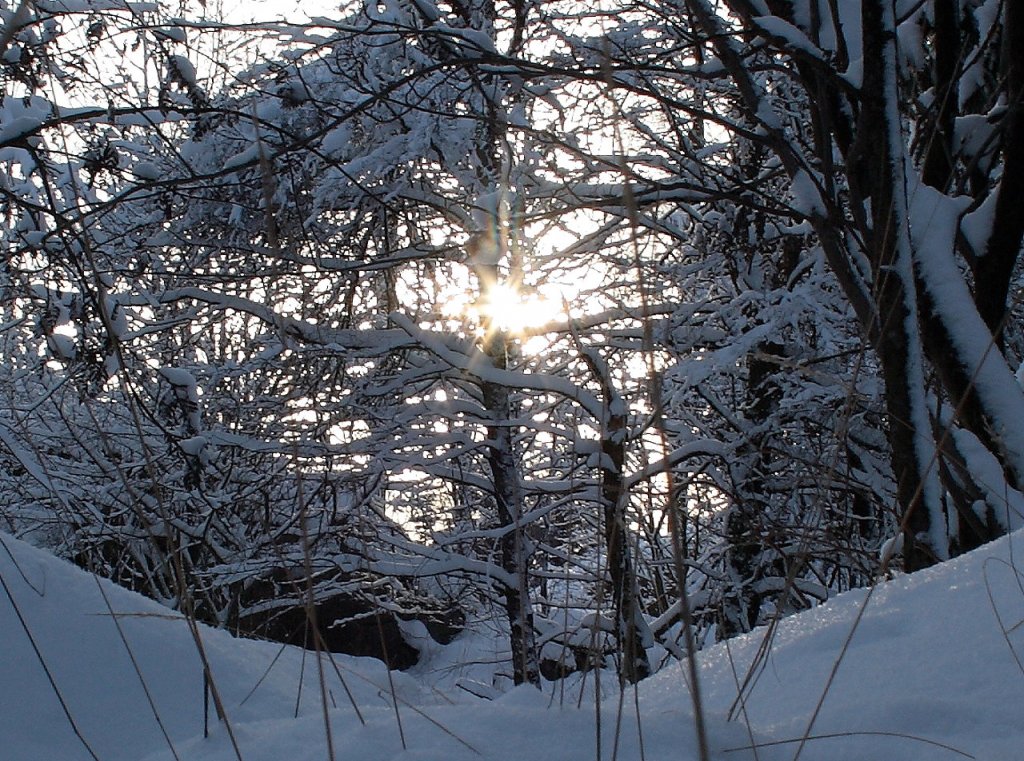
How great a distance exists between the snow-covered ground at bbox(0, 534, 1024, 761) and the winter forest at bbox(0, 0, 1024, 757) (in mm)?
1354

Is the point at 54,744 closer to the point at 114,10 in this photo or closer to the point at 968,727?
the point at 968,727

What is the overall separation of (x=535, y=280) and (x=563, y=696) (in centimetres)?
538

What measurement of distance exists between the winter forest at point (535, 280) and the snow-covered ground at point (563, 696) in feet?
4.44

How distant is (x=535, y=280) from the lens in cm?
675

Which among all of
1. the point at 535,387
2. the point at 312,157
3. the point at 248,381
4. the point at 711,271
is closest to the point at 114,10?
the point at 312,157

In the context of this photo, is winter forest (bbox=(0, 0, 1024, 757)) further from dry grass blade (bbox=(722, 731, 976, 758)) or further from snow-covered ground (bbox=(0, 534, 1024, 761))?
dry grass blade (bbox=(722, 731, 976, 758))

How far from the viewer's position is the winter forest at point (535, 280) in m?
3.25

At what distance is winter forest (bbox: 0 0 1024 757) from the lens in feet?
10.6

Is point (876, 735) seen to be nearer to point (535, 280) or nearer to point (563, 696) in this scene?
point (563, 696)

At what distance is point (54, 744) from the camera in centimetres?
161

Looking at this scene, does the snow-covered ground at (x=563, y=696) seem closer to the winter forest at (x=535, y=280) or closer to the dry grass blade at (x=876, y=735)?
the dry grass blade at (x=876, y=735)

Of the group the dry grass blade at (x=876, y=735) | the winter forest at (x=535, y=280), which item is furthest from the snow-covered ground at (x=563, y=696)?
the winter forest at (x=535, y=280)

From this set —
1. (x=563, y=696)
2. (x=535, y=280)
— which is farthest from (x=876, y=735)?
(x=535, y=280)

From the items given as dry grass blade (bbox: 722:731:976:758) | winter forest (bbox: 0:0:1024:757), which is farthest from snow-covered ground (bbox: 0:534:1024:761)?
winter forest (bbox: 0:0:1024:757)
